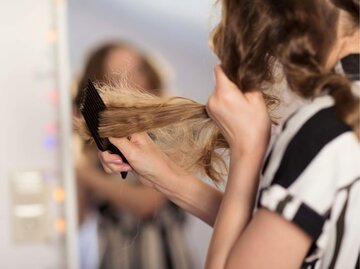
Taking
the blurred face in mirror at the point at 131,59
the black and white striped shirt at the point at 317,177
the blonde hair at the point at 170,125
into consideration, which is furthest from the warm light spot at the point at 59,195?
the black and white striped shirt at the point at 317,177

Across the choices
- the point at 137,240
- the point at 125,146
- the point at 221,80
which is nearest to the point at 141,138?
the point at 125,146

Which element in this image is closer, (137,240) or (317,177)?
(317,177)

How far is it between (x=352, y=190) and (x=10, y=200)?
149 centimetres

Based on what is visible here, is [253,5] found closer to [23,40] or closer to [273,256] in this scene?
[273,256]

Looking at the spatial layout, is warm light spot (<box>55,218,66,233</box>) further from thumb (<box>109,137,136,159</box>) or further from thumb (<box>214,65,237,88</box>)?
thumb (<box>214,65,237,88</box>)

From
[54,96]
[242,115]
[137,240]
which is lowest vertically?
[137,240]

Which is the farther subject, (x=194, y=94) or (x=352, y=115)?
(x=194, y=94)

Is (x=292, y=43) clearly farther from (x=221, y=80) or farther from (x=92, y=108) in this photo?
(x=92, y=108)

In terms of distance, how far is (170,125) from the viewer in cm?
108

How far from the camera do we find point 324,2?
842 millimetres

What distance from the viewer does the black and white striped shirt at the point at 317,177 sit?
2.56ft

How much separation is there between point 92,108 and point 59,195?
3.73 ft

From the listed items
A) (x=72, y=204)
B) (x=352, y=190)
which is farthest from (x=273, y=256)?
(x=72, y=204)

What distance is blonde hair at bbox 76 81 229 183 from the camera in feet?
3.43
